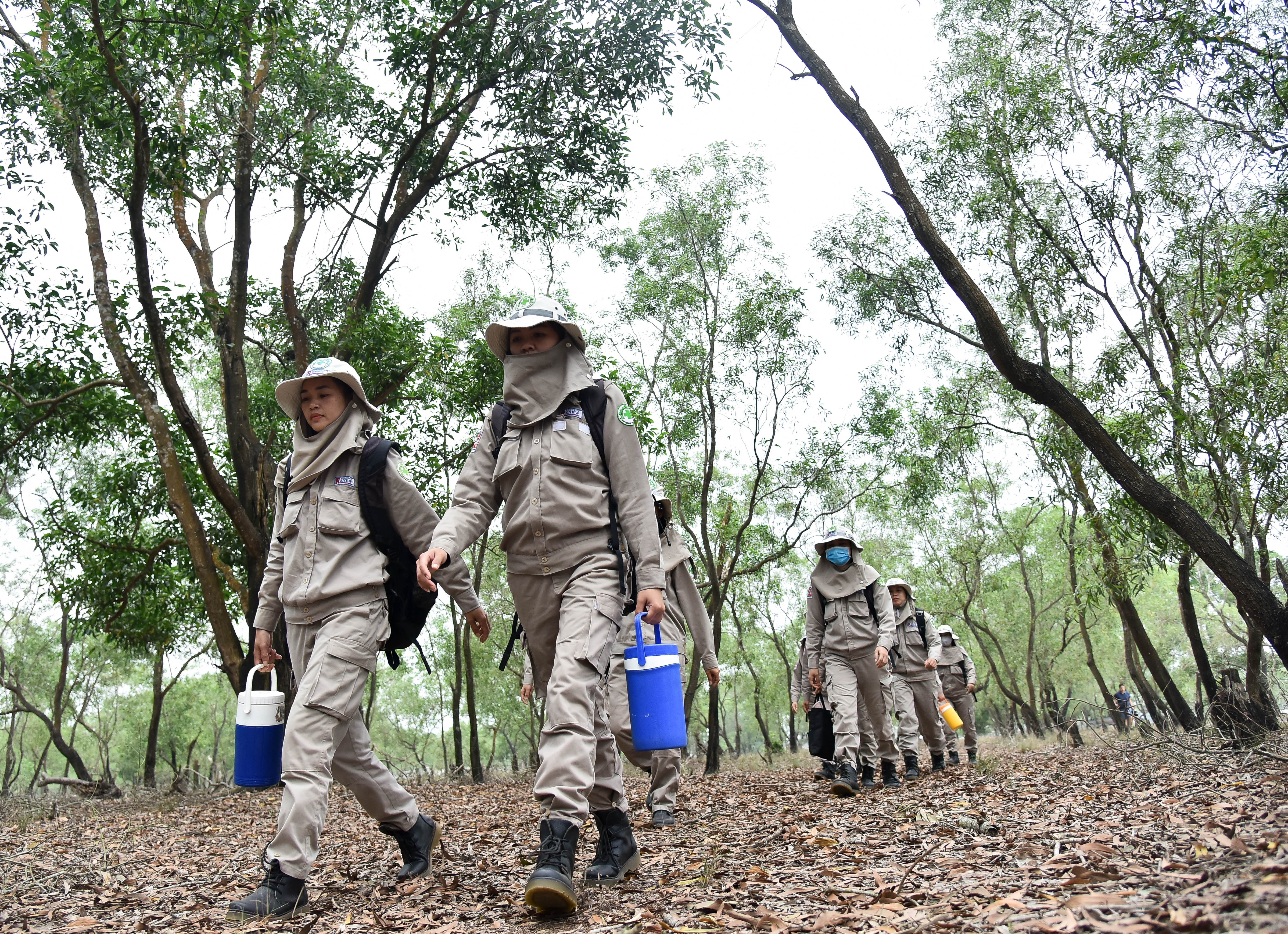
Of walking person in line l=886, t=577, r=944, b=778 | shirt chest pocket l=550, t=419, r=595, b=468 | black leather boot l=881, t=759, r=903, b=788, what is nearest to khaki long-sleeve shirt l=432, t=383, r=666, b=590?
shirt chest pocket l=550, t=419, r=595, b=468

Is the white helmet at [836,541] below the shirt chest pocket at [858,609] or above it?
above

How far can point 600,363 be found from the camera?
627 inches

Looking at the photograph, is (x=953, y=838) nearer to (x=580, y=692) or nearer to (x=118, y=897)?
(x=580, y=692)

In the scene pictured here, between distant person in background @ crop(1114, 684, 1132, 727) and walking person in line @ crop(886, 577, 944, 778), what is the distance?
201 cm

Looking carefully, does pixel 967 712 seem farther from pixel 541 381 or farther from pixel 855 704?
pixel 541 381

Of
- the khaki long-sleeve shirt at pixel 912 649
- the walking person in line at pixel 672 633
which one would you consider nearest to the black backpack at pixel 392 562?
the walking person in line at pixel 672 633

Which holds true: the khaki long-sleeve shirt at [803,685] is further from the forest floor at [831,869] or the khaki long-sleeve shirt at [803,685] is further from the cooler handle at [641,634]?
the cooler handle at [641,634]

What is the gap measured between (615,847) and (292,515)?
2186 millimetres

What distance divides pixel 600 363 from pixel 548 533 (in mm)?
12224

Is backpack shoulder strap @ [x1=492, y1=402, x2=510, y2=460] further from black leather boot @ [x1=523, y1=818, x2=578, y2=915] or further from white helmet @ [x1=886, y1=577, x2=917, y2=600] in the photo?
white helmet @ [x1=886, y1=577, x2=917, y2=600]

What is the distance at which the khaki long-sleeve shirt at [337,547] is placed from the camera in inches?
164

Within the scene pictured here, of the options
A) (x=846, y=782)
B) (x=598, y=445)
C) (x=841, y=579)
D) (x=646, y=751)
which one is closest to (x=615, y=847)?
(x=646, y=751)

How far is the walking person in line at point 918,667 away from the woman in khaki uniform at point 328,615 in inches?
282

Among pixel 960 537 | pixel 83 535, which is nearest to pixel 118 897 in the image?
pixel 83 535
